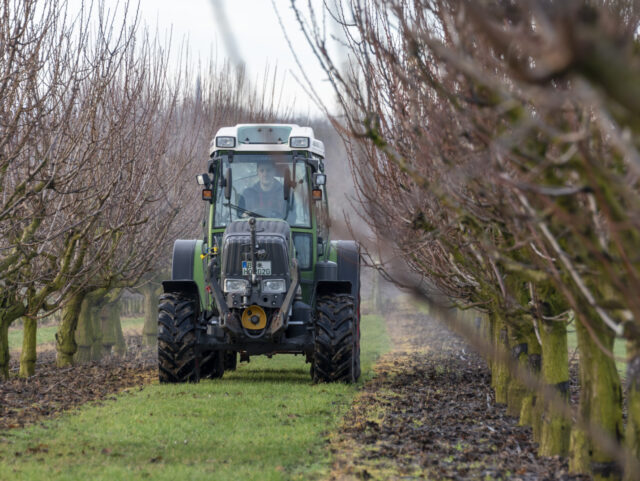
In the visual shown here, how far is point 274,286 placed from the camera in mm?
12609

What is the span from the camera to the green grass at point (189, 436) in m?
6.80

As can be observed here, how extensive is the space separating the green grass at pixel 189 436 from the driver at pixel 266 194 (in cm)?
253

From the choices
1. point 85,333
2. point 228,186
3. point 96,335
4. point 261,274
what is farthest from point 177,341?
point 96,335

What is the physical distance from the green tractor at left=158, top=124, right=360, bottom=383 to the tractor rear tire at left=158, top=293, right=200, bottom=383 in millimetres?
14

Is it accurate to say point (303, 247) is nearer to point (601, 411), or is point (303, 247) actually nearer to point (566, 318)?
point (566, 318)

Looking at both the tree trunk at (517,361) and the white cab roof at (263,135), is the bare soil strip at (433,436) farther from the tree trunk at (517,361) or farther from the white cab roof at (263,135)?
the white cab roof at (263,135)

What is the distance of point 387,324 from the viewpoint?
147 ft

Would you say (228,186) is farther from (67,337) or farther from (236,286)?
(67,337)

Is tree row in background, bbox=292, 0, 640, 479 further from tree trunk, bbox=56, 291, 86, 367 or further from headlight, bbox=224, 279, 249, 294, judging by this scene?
tree trunk, bbox=56, 291, 86, 367

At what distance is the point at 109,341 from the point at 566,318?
2183 cm

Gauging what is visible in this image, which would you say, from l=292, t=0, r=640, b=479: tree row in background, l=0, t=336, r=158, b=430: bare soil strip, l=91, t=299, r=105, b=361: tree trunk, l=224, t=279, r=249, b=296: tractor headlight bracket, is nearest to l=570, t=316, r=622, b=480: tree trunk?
l=292, t=0, r=640, b=479: tree row in background

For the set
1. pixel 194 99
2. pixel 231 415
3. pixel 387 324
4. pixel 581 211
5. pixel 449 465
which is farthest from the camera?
pixel 387 324

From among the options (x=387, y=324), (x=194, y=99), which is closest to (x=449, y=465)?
(x=194, y=99)

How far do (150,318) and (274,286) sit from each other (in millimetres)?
20644
